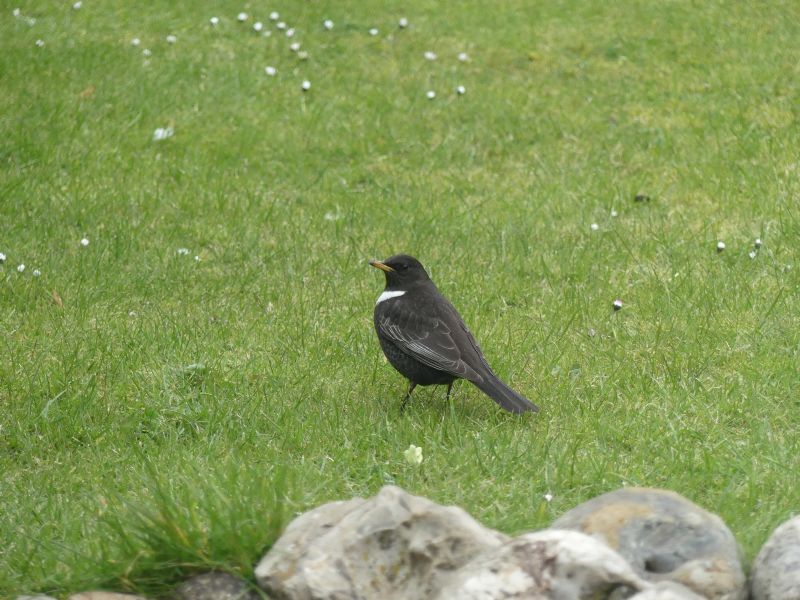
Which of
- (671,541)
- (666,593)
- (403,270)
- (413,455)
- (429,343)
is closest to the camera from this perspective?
(666,593)

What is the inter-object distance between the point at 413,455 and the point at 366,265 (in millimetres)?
2774

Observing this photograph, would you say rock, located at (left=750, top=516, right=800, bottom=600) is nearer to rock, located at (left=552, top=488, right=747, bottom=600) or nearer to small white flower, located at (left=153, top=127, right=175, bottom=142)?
rock, located at (left=552, top=488, right=747, bottom=600)

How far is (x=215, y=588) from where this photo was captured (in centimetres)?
421

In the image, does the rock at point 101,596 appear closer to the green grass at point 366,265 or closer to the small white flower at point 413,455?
the green grass at point 366,265

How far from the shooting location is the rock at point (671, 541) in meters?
3.96

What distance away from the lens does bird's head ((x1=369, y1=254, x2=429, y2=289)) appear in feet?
21.8

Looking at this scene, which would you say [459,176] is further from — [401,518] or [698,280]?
[401,518]

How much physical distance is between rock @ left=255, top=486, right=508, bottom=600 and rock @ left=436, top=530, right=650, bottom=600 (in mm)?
195

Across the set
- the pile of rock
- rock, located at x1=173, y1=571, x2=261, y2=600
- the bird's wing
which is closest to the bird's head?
the bird's wing

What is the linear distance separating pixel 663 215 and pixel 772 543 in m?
4.91

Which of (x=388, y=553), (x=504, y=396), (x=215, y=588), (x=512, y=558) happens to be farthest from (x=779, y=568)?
(x=504, y=396)

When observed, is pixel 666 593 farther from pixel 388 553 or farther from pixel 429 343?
pixel 429 343

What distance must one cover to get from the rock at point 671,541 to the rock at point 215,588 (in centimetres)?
111

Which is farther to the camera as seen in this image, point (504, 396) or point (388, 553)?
point (504, 396)
